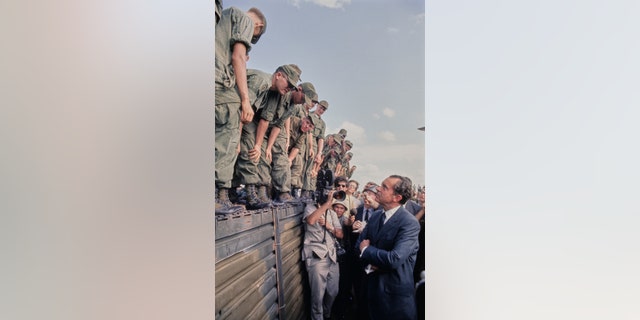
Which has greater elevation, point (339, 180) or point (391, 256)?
point (339, 180)

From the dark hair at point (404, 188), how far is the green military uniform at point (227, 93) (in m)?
0.81

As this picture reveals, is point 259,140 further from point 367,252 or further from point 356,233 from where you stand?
point 367,252

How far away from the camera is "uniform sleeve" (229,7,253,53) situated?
173cm

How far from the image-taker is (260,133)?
5.83 feet

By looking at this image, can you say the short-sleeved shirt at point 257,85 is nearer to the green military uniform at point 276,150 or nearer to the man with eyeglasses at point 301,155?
the green military uniform at point 276,150

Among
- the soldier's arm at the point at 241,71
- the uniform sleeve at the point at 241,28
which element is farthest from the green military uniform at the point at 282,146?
the uniform sleeve at the point at 241,28

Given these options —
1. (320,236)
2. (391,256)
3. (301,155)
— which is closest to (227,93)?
(301,155)

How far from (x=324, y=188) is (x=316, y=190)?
4cm

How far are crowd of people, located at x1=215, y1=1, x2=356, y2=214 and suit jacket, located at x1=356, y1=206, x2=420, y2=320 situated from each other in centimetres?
33
